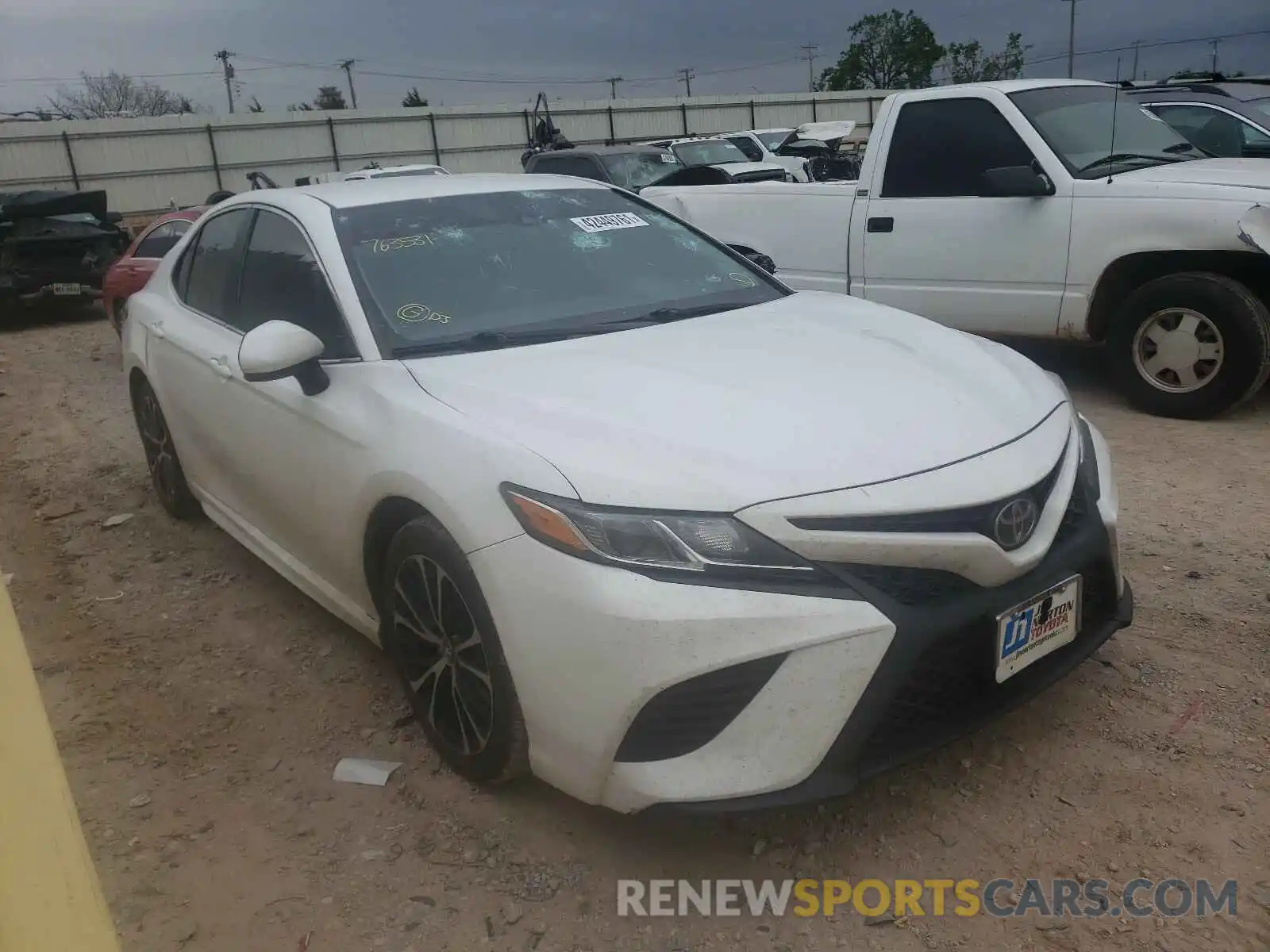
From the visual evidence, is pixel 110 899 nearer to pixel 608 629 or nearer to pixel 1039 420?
pixel 608 629

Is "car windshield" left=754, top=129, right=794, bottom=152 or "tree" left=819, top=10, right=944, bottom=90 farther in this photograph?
"tree" left=819, top=10, right=944, bottom=90

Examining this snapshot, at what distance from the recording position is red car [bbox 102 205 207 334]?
9.49 meters

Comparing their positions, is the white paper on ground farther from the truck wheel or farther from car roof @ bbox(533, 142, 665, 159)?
car roof @ bbox(533, 142, 665, 159)

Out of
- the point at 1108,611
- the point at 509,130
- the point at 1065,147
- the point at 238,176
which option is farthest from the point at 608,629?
the point at 509,130

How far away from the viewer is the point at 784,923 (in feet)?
7.53

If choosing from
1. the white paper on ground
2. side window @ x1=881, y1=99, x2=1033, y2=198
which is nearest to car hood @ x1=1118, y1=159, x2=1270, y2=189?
side window @ x1=881, y1=99, x2=1033, y2=198

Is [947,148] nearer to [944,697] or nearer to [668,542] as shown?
[944,697]

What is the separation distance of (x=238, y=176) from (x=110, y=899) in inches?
1148

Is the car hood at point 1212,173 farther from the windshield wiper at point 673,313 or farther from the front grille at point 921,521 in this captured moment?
the front grille at point 921,521

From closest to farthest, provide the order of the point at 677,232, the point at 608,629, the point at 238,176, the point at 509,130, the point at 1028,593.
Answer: the point at 608,629, the point at 1028,593, the point at 677,232, the point at 238,176, the point at 509,130

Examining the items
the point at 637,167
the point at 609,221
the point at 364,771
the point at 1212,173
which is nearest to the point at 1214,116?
the point at 1212,173

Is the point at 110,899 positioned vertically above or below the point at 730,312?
below

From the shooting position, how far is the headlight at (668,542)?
2170 millimetres

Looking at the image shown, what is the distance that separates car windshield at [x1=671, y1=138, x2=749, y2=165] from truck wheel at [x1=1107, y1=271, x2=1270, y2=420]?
9.70m
